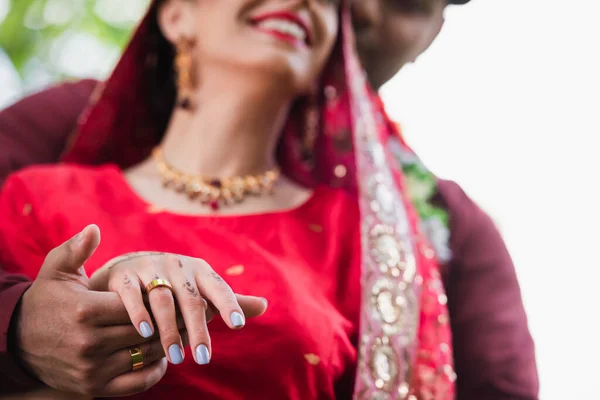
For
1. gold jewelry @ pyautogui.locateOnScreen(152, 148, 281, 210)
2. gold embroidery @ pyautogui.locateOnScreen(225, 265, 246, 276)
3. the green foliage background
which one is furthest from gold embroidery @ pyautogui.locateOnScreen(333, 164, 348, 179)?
the green foliage background

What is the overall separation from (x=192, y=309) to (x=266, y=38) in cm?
35

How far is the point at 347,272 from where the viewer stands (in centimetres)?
71

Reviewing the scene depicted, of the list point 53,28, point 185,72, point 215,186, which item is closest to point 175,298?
point 215,186

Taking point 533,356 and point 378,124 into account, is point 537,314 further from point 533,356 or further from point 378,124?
point 378,124

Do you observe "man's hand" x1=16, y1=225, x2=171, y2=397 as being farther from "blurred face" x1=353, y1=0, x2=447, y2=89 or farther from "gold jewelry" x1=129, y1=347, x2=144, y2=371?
"blurred face" x1=353, y1=0, x2=447, y2=89

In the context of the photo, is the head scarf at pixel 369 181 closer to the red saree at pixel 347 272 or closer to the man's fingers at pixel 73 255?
the red saree at pixel 347 272

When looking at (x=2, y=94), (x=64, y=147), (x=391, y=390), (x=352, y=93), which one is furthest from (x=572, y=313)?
(x=2, y=94)

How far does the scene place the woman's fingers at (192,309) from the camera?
43 cm

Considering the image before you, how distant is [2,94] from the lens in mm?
909

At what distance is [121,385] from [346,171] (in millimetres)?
415

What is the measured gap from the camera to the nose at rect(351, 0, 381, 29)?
2.63 ft

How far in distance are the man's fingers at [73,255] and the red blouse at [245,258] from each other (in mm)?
106

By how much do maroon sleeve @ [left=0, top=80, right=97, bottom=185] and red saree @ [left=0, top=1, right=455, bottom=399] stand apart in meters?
0.11

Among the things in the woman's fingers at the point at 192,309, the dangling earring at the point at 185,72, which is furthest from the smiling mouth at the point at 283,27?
the woman's fingers at the point at 192,309
